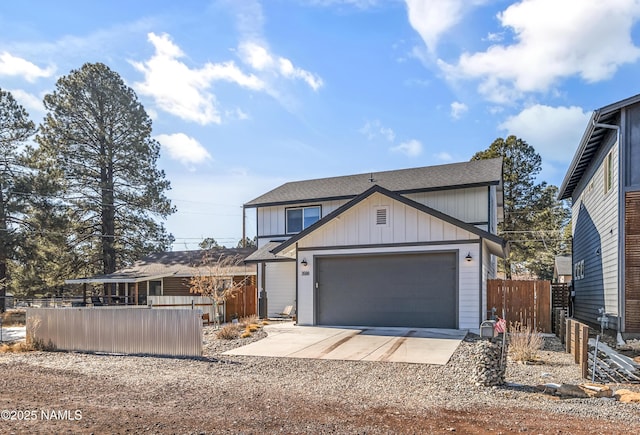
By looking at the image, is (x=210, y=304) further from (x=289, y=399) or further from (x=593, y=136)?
(x=593, y=136)

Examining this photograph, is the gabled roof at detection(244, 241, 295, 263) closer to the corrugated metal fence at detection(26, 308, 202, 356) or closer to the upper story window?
the upper story window

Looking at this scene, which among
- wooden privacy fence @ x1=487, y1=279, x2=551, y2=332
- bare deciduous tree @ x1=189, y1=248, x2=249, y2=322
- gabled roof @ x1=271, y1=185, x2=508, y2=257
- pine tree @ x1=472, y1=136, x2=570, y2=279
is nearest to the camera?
gabled roof @ x1=271, y1=185, x2=508, y2=257

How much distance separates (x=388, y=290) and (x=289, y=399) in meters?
7.74

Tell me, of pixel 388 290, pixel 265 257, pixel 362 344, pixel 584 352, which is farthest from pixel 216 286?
pixel 584 352

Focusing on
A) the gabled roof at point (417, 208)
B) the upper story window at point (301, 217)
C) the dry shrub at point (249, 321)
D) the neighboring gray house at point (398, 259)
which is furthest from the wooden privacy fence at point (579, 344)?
the upper story window at point (301, 217)

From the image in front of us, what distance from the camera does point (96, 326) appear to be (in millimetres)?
10805

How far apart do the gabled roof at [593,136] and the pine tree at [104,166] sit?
25.4 m

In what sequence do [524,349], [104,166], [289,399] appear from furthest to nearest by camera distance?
[104,166]
[524,349]
[289,399]

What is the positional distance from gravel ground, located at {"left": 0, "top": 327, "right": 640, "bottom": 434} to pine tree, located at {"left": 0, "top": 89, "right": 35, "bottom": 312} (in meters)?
19.0

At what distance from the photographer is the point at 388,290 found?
13484mm

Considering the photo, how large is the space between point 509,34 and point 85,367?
543 inches

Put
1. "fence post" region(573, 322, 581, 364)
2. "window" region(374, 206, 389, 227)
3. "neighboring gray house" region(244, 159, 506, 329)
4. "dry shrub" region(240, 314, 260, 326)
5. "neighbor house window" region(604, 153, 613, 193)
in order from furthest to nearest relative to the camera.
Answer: "dry shrub" region(240, 314, 260, 326)
"window" region(374, 206, 389, 227)
"neighboring gray house" region(244, 159, 506, 329)
"neighbor house window" region(604, 153, 613, 193)
"fence post" region(573, 322, 581, 364)

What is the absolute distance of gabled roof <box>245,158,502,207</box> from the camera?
55.6 feet

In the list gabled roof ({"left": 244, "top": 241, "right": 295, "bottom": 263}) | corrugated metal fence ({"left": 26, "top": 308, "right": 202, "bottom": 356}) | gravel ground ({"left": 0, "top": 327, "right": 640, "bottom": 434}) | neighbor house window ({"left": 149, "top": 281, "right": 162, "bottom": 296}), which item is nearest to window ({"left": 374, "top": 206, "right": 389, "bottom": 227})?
gabled roof ({"left": 244, "top": 241, "right": 295, "bottom": 263})
